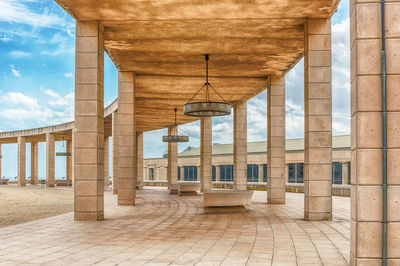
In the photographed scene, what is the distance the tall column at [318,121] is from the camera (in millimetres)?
12492

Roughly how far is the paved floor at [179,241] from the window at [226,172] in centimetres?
3522

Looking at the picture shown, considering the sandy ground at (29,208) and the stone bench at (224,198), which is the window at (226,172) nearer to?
the sandy ground at (29,208)

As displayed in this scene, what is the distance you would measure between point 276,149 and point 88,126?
10022mm

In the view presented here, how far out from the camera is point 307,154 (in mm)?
12812

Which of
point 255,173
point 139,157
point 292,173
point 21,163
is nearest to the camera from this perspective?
point 292,173

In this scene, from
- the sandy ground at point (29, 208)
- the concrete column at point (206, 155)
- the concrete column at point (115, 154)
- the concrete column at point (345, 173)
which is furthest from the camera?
the concrete column at point (345, 173)

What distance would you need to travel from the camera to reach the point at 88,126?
41.7 ft

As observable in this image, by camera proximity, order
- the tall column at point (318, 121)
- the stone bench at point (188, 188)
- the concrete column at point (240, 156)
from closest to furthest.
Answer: the tall column at point (318, 121)
the stone bench at point (188, 188)
the concrete column at point (240, 156)

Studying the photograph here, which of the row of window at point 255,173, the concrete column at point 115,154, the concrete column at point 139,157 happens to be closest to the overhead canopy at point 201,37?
the concrete column at point 115,154

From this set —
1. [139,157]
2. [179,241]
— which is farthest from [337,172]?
[179,241]

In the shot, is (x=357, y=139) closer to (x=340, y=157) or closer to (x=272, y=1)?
(x=272, y=1)

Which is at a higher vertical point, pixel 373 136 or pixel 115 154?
pixel 373 136

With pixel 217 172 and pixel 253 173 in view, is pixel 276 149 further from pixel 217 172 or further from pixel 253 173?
pixel 217 172

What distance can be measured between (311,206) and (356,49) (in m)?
7.29
